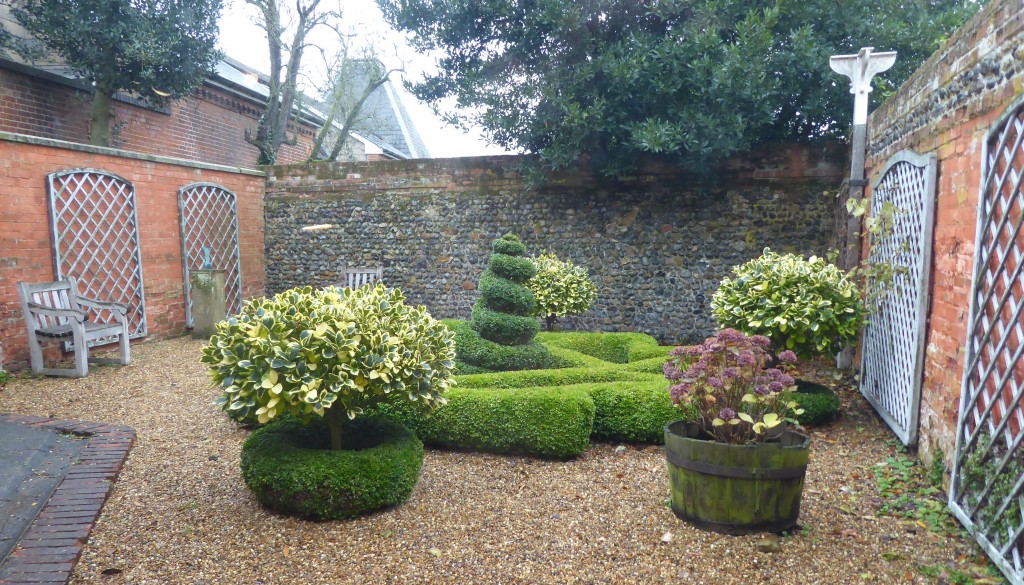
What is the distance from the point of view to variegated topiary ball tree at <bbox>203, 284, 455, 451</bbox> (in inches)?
A: 113

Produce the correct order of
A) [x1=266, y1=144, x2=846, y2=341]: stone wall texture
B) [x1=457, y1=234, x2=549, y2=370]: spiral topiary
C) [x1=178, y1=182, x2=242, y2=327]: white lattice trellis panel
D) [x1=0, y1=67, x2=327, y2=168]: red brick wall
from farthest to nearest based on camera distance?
[x1=178, y1=182, x2=242, y2=327]: white lattice trellis panel, [x1=0, y1=67, x2=327, y2=168]: red brick wall, [x1=266, y1=144, x2=846, y2=341]: stone wall texture, [x1=457, y1=234, x2=549, y2=370]: spiral topiary

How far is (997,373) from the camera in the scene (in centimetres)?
276

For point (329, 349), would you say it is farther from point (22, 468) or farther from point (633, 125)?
point (633, 125)

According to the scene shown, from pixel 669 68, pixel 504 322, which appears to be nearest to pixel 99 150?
pixel 504 322

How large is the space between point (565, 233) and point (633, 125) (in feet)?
6.37

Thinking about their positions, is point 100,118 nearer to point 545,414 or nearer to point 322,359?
point 322,359

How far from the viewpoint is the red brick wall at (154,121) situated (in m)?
8.41

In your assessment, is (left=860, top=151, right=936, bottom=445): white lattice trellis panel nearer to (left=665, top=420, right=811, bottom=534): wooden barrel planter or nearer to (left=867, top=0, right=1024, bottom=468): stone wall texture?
(left=867, top=0, right=1024, bottom=468): stone wall texture

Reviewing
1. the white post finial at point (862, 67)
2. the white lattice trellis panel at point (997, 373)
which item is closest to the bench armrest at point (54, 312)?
the white lattice trellis panel at point (997, 373)

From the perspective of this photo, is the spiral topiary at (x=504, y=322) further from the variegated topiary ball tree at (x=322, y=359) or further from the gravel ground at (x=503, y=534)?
the variegated topiary ball tree at (x=322, y=359)

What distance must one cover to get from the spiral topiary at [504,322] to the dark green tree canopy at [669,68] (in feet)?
8.62

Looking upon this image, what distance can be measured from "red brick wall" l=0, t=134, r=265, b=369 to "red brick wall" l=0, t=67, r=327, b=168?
2047mm

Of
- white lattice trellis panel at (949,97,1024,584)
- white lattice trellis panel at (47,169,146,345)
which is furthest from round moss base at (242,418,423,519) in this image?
white lattice trellis panel at (47,169,146,345)

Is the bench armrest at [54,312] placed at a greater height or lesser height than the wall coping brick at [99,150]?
lesser
